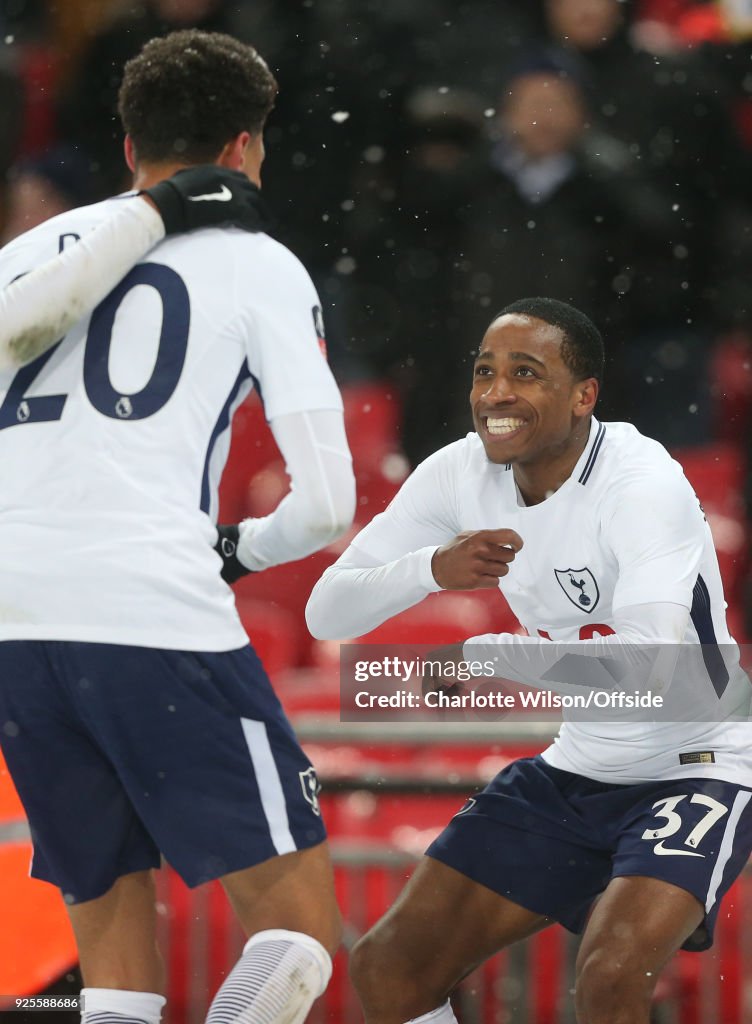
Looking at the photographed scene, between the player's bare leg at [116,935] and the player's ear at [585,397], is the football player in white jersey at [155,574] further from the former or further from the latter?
the player's ear at [585,397]

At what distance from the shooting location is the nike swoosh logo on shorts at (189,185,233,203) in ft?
6.24

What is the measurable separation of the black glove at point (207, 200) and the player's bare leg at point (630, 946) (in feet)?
3.85

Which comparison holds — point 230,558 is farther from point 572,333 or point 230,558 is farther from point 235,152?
point 572,333

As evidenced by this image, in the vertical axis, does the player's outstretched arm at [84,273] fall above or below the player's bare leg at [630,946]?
above

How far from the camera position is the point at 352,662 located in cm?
322

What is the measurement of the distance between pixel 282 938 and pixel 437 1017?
0.66m

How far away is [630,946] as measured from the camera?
207cm

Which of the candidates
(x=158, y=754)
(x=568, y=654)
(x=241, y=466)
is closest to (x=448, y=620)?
(x=241, y=466)

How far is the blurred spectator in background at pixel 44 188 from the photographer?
452 centimetres

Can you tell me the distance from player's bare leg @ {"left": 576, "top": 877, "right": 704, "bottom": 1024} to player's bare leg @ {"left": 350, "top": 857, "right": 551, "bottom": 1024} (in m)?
0.23

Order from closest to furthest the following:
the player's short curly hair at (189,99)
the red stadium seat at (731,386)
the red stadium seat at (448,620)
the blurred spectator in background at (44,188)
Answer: the player's short curly hair at (189,99) → the red stadium seat at (448,620) → the red stadium seat at (731,386) → the blurred spectator in background at (44,188)

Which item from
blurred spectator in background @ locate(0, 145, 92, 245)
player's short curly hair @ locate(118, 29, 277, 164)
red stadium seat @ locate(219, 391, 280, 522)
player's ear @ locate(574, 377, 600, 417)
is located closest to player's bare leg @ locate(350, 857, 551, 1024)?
player's ear @ locate(574, 377, 600, 417)

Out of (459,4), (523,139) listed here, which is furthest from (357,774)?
(459,4)

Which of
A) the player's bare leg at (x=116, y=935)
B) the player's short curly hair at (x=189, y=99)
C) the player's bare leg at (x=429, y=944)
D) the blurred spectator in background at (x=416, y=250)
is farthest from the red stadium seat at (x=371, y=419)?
the player's bare leg at (x=116, y=935)
